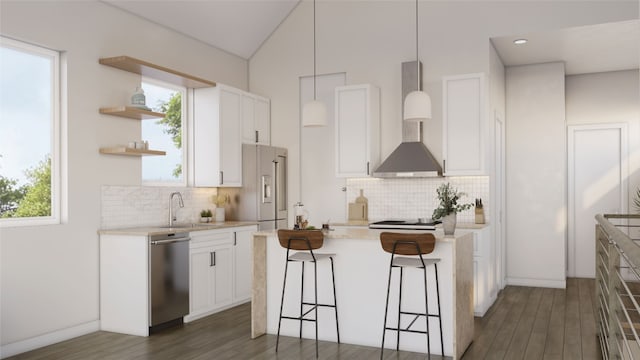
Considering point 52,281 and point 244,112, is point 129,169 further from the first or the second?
point 244,112

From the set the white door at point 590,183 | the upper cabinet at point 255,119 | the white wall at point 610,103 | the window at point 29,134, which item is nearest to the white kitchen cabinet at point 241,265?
the upper cabinet at point 255,119

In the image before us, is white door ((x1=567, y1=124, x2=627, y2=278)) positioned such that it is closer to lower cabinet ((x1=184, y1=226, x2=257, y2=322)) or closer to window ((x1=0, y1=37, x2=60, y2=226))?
lower cabinet ((x1=184, y1=226, x2=257, y2=322))

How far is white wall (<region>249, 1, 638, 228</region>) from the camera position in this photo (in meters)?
6.25

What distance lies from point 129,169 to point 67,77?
43.0 inches

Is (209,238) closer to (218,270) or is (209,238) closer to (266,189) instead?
(218,270)

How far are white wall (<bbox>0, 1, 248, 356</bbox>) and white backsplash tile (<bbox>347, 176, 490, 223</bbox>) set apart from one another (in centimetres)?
287

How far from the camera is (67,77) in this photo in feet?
16.4

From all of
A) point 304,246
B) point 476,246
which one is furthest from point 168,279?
point 476,246

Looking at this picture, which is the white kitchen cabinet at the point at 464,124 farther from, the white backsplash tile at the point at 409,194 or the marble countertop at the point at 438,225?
the marble countertop at the point at 438,225

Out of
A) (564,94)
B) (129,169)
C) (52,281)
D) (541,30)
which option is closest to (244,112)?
(129,169)

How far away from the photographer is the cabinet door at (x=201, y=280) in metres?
5.52

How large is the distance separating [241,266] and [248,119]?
1967 millimetres

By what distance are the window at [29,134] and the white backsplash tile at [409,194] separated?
142 inches

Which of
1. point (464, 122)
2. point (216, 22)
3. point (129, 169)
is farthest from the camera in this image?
point (216, 22)
